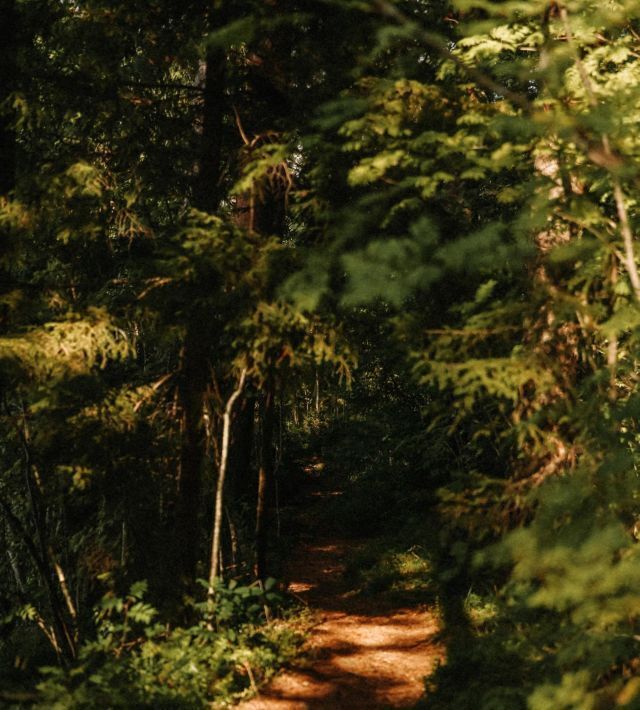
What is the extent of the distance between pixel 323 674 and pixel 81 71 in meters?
6.89

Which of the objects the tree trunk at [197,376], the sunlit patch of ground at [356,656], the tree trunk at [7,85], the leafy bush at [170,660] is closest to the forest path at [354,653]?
the sunlit patch of ground at [356,656]

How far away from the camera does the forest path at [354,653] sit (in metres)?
6.30

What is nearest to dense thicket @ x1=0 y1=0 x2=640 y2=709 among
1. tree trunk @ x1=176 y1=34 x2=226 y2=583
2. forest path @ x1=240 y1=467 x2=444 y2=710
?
tree trunk @ x1=176 y1=34 x2=226 y2=583

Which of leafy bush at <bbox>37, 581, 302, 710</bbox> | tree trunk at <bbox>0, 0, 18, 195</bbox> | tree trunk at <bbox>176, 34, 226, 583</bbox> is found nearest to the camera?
leafy bush at <bbox>37, 581, 302, 710</bbox>

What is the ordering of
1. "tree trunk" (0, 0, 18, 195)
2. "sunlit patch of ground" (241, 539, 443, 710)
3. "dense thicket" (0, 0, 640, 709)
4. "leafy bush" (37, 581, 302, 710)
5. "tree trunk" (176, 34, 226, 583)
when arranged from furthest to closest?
"tree trunk" (176, 34, 226, 583), "tree trunk" (0, 0, 18, 195), "sunlit patch of ground" (241, 539, 443, 710), "leafy bush" (37, 581, 302, 710), "dense thicket" (0, 0, 640, 709)

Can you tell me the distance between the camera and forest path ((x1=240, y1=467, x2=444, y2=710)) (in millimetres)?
6305

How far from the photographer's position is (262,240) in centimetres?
620

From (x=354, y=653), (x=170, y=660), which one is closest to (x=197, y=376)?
(x=170, y=660)

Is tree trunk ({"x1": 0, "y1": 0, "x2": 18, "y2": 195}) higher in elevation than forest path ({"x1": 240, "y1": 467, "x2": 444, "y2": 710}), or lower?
higher

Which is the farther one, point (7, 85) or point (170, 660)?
point (7, 85)

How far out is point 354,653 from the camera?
743 centimetres

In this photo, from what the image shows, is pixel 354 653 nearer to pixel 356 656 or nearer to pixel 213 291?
pixel 356 656

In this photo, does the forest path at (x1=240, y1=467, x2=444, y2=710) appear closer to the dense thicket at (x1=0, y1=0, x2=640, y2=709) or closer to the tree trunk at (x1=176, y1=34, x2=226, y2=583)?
the dense thicket at (x1=0, y1=0, x2=640, y2=709)

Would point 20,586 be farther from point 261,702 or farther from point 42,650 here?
point 261,702
